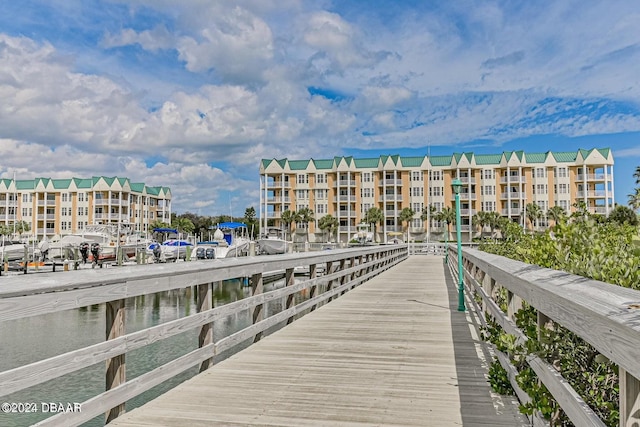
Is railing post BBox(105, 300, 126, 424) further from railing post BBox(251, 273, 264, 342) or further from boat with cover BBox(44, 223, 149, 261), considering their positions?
boat with cover BBox(44, 223, 149, 261)

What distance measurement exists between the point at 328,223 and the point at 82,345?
60183mm

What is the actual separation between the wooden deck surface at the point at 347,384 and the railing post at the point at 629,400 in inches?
85.7

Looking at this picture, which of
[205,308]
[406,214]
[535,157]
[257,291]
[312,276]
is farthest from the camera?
[535,157]

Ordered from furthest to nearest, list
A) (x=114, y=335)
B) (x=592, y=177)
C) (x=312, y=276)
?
(x=592, y=177), (x=312, y=276), (x=114, y=335)

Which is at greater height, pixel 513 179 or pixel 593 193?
pixel 513 179

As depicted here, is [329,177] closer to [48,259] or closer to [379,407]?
[48,259]

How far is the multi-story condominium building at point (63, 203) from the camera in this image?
3221 inches

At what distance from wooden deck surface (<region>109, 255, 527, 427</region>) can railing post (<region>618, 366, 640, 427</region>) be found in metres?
2.18

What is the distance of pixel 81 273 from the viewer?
3287mm

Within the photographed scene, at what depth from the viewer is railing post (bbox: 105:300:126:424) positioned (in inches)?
138

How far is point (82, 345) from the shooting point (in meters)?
14.0

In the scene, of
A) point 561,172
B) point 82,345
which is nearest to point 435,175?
point 561,172

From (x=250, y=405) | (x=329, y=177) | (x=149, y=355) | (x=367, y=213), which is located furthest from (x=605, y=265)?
(x=329, y=177)

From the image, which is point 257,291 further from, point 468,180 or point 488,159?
point 488,159
